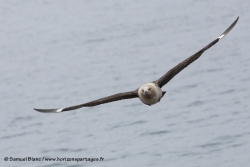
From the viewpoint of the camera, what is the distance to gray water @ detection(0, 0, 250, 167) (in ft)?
84.3

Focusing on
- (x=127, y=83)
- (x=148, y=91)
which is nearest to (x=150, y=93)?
(x=148, y=91)

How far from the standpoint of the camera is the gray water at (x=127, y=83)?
84.3 feet

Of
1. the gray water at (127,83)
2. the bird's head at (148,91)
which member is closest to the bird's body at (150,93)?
the bird's head at (148,91)

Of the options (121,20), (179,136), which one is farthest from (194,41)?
(179,136)

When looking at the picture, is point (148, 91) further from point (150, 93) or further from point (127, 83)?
point (127, 83)

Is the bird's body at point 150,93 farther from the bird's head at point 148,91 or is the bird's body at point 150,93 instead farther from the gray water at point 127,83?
the gray water at point 127,83

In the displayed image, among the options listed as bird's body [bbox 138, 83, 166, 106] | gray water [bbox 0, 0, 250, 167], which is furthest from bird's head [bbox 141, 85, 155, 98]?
gray water [bbox 0, 0, 250, 167]

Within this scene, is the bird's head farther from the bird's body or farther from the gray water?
the gray water

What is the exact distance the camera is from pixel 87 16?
1996 inches

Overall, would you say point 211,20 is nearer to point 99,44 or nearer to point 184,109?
point 99,44

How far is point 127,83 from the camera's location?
3347 centimetres

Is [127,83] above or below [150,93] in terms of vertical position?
below

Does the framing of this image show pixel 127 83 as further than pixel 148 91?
Yes

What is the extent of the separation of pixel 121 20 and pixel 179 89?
→ 15645 mm
